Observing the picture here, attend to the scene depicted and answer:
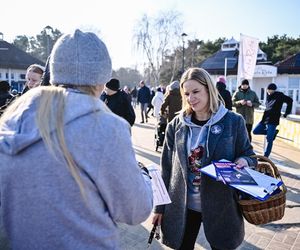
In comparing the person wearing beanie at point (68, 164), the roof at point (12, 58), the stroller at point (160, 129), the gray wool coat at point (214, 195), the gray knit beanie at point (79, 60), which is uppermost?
the roof at point (12, 58)

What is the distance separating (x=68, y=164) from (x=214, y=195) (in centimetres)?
135

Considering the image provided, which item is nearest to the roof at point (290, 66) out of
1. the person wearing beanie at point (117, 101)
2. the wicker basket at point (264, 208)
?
the person wearing beanie at point (117, 101)

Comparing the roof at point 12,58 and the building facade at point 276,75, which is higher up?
the roof at point 12,58

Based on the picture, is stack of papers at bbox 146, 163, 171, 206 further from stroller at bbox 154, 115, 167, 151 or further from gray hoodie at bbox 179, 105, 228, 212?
stroller at bbox 154, 115, 167, 151

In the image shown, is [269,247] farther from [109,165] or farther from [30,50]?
[30,50]

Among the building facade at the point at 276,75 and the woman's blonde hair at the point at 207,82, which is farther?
the building facade at the point at 276,75

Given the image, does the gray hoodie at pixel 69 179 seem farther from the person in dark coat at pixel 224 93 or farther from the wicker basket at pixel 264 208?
the person in dark coat at pixel 224 93

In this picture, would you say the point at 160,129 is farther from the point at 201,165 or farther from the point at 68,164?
the point at 68,164

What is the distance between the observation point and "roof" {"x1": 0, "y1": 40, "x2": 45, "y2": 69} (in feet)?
131

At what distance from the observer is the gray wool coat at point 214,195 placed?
7.39ft

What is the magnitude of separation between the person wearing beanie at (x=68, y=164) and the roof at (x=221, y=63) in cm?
2752

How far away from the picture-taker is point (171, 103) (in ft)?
25.1

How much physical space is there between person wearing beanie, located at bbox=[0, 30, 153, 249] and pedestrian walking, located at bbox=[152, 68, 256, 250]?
109cm

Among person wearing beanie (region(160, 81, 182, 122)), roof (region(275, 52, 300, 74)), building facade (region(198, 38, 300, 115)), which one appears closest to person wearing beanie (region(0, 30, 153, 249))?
person wearing beanie (region(160, 81, 182, 122))
